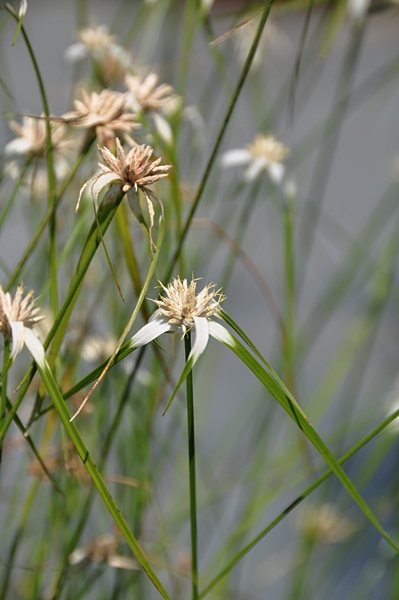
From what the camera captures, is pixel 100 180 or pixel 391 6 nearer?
pixel 100 180

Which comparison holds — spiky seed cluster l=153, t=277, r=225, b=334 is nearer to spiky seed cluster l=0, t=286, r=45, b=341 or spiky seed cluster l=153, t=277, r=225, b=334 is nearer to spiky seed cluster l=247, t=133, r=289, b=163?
spiky seed cluster l=0, t=286, r=45, b=341

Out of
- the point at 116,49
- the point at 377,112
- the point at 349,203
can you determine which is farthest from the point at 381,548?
the point at 349,203

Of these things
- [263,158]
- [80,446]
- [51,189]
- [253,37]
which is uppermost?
[253,37]

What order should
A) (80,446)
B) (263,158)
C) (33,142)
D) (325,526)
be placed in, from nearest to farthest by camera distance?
(80,446) < (33,142) < (263,158) < (325,526)

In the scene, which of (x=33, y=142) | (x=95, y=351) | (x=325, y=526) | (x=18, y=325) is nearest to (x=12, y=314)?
(x=18, y=325)

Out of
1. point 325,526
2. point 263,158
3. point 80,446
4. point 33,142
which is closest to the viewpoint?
point 80,446

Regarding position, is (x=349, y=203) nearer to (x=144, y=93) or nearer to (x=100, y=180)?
(x=144, y=93)

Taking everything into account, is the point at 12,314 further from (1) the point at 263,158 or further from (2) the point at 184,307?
(1) the point at 263,158
